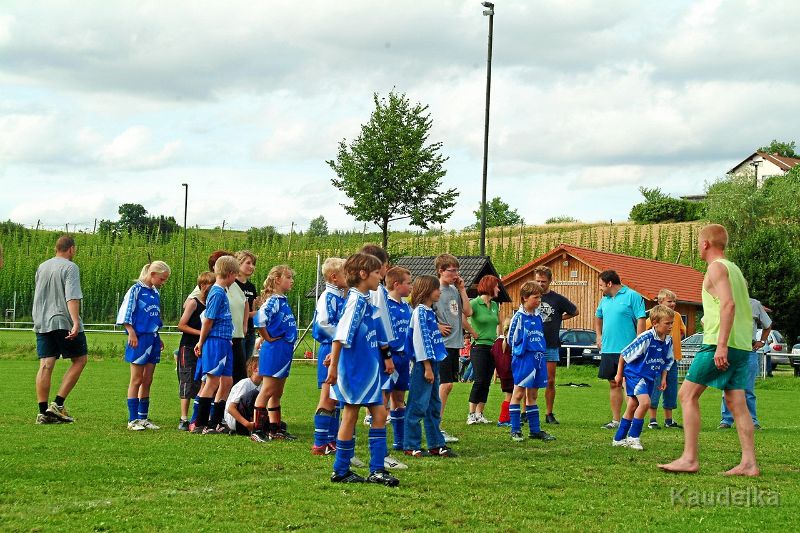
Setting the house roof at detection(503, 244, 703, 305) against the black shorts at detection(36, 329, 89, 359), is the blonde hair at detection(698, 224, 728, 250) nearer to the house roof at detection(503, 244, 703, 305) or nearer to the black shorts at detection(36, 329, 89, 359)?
the black shorts at detection(36, 329, 89, 359)

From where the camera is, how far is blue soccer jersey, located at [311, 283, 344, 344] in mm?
8906

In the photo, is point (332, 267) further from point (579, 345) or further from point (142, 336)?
point (579, 345)

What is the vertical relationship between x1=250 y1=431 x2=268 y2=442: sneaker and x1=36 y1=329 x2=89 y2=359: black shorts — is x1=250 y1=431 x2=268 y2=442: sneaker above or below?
below

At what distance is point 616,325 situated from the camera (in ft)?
39.6

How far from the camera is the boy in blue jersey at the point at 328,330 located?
8531mm

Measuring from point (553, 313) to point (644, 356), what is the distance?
2676 millimetres

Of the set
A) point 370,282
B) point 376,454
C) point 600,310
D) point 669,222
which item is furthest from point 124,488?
point 669,222

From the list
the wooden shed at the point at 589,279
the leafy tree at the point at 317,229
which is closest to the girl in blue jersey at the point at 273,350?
the wooden shed at the point at 589,279

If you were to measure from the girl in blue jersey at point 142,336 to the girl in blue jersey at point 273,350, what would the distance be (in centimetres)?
151

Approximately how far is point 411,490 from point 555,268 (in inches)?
1555

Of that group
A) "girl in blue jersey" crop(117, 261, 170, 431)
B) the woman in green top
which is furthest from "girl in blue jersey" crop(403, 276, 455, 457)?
"girl in blue jersey" crop(117, 261, 170, 431)

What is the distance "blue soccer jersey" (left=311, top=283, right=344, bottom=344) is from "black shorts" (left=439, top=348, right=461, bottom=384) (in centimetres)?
235

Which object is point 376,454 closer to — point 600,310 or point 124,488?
point 124,488

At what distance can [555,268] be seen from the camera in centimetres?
4559
